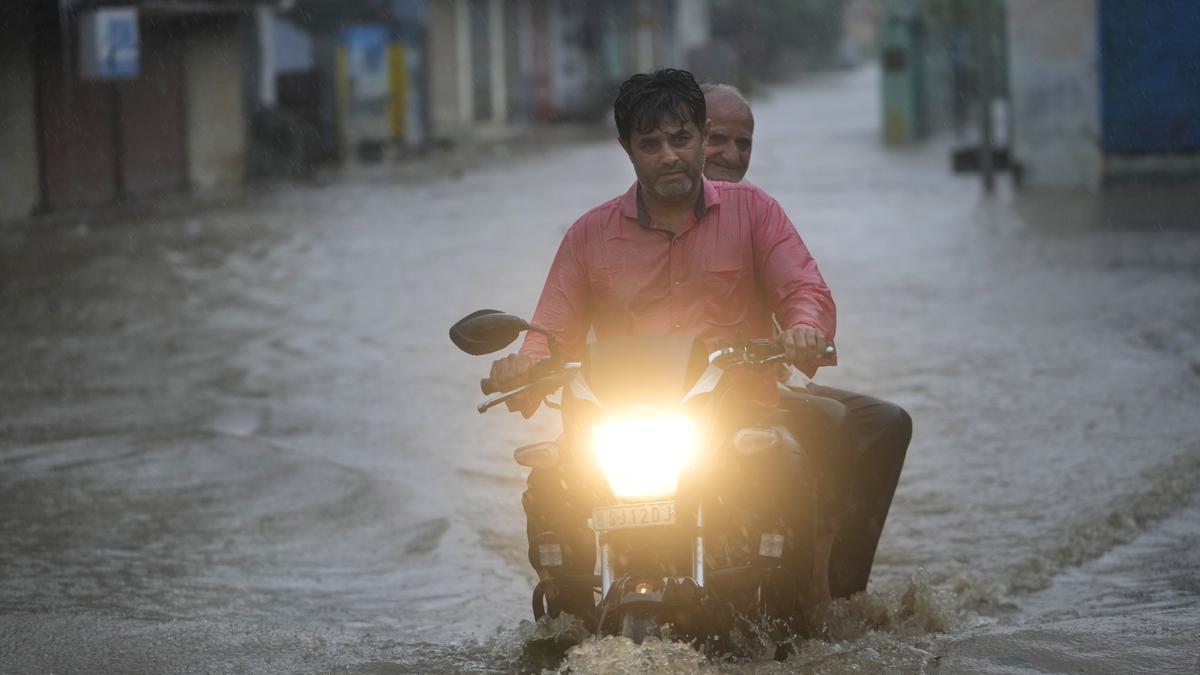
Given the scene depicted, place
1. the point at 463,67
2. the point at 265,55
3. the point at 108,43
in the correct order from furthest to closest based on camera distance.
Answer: the point at 463,67
the point at 265,55
the point at 108,43

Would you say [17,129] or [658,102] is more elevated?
[658,102]

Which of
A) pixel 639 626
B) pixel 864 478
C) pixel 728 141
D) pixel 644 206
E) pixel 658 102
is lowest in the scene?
pixel 639 626

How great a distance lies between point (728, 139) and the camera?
5.61 metres

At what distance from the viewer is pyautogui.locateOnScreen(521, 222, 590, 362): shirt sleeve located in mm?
4473

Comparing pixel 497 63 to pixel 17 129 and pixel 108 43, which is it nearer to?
pixel 108 43

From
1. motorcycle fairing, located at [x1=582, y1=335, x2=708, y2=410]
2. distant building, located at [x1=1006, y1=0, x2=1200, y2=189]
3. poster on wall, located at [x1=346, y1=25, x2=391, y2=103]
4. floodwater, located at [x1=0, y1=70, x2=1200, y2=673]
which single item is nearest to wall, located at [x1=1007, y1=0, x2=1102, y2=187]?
distant building, located at [x1=1006, y1=0, x2=1200, y2=189]

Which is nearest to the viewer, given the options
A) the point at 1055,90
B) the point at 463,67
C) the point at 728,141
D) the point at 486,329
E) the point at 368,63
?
the point at 486,329

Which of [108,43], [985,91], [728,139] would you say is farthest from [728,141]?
[108,43]

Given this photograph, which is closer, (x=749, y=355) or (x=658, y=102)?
(x=749, y=355)

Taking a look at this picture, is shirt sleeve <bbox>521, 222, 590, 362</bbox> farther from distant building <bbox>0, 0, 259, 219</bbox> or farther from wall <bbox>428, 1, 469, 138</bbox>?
wall <bbox>428, 1, 469, 138</bbox>

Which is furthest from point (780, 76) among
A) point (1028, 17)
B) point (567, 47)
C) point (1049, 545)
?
point (1049, 545)

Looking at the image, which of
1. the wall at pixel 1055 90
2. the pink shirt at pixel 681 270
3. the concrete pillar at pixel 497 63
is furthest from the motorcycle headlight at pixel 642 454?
the concrete pillar at pixel 497 63

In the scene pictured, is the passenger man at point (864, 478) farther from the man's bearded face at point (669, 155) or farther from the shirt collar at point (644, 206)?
the man's bearded face at point (669, 155)

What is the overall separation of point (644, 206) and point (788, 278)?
0.39 meters
